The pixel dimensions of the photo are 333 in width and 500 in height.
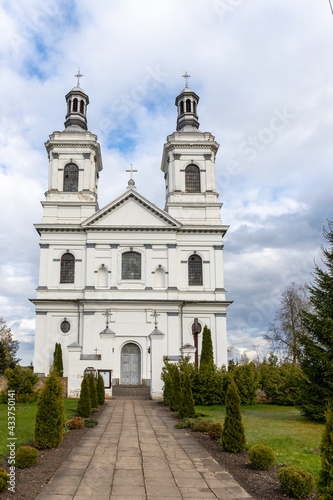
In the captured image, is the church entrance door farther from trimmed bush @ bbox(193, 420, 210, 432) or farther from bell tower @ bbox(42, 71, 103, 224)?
trimmed bush @ bbox(193, 420, 210, 432)

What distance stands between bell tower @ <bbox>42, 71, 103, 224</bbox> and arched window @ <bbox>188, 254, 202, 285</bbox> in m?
8.39

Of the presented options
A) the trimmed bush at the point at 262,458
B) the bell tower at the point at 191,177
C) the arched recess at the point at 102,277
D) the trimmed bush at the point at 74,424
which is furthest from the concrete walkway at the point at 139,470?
the bell tower at the point at 191,177

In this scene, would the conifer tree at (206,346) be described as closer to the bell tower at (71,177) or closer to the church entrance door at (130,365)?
the church entrance door at (130,365)

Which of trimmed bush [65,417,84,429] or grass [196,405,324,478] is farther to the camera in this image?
trimmed bush [65,417,84,429]

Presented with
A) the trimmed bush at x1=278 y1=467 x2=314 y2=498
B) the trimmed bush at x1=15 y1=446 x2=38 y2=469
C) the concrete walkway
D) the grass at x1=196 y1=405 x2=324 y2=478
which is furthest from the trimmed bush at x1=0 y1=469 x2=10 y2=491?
the grass at x1=196 y1=405 x2=324 y2=478

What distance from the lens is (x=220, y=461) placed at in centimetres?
935

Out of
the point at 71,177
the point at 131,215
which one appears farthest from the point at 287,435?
the point at 71,177

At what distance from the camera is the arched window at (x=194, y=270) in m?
33.1

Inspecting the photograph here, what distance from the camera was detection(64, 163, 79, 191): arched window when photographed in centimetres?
3497

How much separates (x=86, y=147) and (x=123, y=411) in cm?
2292

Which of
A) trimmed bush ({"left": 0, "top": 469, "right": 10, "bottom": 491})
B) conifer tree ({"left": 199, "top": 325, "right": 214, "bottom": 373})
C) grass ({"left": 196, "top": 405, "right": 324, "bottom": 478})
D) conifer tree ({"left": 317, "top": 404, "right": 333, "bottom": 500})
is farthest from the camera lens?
conifer tree ({"left": 199, "top": 325, "right": 214, "bottom": 373})

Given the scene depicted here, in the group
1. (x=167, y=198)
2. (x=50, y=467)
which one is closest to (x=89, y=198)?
(x=167, y=198)

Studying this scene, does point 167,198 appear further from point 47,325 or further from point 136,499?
point 136,499

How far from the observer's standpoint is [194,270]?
33375 millimetres
